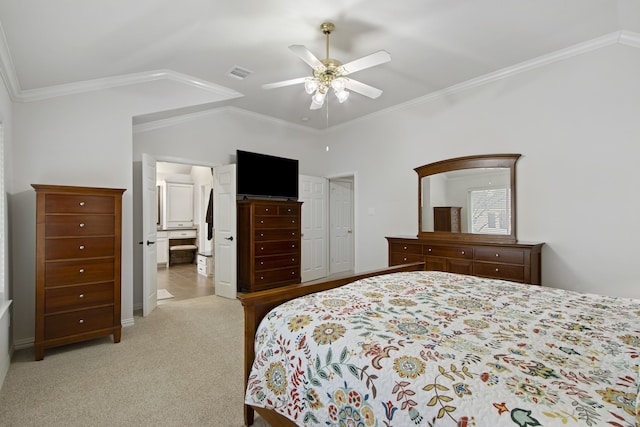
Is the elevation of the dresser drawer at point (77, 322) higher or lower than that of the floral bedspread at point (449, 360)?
lower

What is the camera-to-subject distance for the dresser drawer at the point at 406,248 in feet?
13.0

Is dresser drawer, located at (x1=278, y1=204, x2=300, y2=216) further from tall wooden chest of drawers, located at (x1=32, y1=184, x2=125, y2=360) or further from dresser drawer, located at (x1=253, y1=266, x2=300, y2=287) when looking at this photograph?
tall wooden chest of drawers, located at (x1=32, y1=184, x2=125, y2=360)

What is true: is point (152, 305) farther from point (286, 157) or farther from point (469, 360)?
point (469, 360)

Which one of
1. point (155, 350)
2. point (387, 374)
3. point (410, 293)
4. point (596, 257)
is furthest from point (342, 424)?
point (596, 257)

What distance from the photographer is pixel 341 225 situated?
6.24 metres

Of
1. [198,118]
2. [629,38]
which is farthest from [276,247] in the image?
[629,38]

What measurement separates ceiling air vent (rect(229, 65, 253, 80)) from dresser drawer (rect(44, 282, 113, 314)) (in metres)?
2.57

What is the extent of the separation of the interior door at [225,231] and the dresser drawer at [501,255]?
325cm

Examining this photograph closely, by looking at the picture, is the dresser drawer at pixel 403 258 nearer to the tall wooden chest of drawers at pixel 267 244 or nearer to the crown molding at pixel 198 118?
the tall wooden chest of drawers at pixel 267 244

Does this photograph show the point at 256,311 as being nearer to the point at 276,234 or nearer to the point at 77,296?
the point at 77,296

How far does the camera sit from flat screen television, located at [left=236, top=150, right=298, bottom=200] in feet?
15.0

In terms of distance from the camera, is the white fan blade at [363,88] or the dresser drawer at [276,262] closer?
the white fan blade at [363,88]

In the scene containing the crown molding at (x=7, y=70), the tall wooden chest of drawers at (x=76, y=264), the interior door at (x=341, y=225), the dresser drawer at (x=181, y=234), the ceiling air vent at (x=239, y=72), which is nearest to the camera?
the crown molding at (x=7, y=70)

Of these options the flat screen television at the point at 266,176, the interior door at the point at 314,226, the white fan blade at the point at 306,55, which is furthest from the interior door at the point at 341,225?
the white fan blade at the point at 306,55
